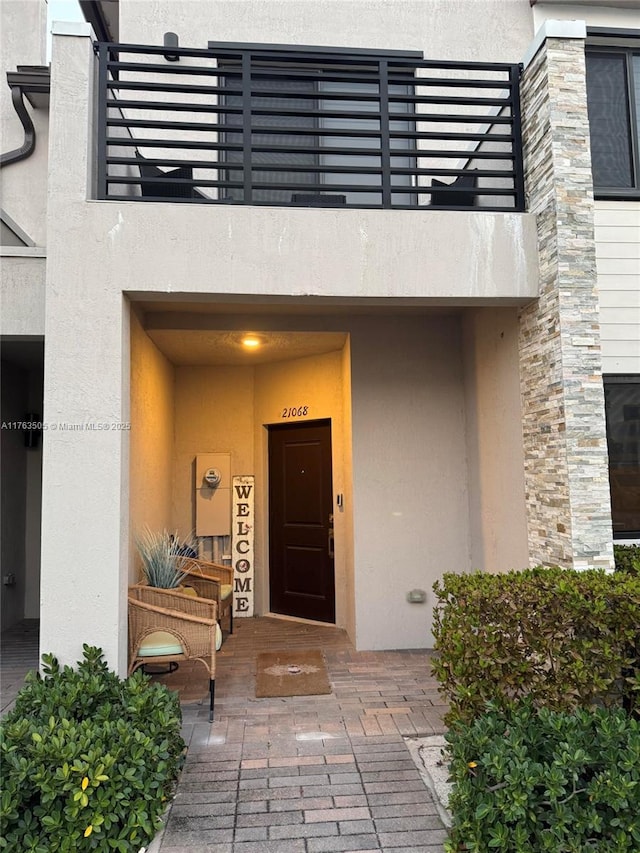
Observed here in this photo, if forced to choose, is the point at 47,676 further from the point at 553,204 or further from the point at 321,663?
the point at 553,204

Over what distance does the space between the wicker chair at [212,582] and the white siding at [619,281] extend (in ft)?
13.8

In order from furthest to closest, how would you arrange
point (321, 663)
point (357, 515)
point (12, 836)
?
point (357, 515) < point (321, 663) < point (12, 836)

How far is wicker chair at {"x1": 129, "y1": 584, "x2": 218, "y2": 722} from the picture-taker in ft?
12.6

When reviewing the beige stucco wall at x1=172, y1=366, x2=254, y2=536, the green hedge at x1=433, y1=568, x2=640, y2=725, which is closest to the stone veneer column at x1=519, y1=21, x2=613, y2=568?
the green hedge at x1=433, y1=568, x2=640, y2=725

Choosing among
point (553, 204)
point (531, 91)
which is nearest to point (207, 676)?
point (553, 204)

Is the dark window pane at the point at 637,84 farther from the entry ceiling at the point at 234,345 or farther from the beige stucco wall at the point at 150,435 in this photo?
the beige stucco wall at the point at 150,435

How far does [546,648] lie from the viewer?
9.59 feet

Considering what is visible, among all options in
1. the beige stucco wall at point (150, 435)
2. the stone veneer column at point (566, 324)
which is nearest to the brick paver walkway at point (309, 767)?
the beige stucco wall at point (150, 435)

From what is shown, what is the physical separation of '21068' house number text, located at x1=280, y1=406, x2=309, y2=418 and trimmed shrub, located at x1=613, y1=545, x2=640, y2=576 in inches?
138

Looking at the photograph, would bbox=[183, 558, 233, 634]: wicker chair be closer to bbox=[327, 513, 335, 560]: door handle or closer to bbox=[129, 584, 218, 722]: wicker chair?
bbox=[129, 584, 218, 722]: wicker chair

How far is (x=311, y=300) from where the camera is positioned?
395 cm

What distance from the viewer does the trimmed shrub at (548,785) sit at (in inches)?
92.6

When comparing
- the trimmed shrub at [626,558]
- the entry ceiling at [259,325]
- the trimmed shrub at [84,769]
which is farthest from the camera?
the entry ceiling at [259,325]

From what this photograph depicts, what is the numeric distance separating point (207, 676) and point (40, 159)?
5623 mm
